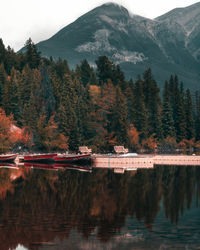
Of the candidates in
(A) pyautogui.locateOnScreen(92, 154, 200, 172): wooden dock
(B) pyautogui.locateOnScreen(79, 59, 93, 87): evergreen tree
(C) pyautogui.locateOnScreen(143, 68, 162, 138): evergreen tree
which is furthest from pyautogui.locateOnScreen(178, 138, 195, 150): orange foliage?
(B) pyautogui.locateOnScreen(79, 59, 93, 87): evergreen tree

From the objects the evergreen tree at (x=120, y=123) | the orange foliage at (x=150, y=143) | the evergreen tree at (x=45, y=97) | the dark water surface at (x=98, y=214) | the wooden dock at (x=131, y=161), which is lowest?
the dark water surface at (x=98, y=214)

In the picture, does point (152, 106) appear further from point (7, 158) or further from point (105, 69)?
point (7, 158)

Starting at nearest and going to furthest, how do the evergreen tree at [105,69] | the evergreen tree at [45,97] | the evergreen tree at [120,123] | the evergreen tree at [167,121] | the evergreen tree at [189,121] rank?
the evergreen tree at [120,123] → the evergreen tree at [45,97] → the evergreen tree at [167,121] → the evergreen tree at [189,121] → the evergreen tree at [105,69]

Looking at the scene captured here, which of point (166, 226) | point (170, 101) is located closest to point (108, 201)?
point (166, 226)

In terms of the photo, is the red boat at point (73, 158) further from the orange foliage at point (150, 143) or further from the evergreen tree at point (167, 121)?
the evergreen tree at point (167, 121)

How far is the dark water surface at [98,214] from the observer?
2897 centimetres

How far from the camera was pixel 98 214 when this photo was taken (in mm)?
38125

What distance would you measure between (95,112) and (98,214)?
323 ft

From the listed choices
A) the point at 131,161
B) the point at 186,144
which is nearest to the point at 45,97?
the point at 131,161

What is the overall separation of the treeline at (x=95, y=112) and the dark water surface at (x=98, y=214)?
202 feet

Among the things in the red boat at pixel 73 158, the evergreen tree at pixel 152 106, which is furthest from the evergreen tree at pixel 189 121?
the red boat at pixel 73 158

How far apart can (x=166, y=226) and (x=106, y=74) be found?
13733 cm

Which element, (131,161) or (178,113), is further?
(178,113)

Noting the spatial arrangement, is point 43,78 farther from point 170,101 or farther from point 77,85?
point 170,101
